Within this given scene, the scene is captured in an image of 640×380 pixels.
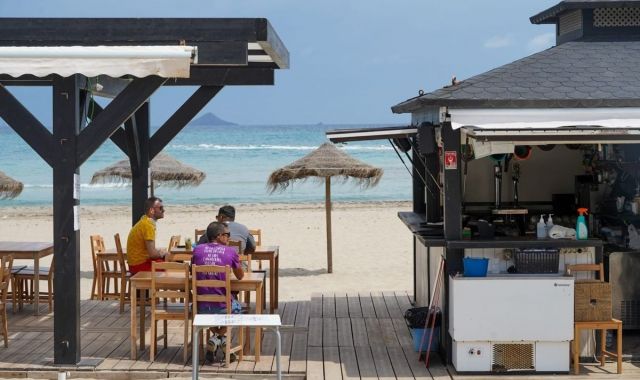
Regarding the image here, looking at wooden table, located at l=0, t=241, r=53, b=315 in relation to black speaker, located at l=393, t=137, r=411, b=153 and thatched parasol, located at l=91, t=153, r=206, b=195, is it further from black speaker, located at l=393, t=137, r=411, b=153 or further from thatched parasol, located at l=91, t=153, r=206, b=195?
thatched parasol, located at l=91, t=153, r=206, b=195

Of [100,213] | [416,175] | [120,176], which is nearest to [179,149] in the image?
[100,213]

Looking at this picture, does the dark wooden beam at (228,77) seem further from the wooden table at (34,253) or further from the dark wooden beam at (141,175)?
the wooden table at (34,253)

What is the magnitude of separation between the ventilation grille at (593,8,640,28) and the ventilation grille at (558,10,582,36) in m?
0.17

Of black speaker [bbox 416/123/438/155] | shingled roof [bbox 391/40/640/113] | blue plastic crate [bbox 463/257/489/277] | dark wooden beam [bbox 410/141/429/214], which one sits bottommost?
blue plastic crate [bbox 463/257/489/277]

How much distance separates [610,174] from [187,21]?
181 inches

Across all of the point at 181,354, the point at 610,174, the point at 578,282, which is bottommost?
the point at 181,354

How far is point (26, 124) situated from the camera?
791 centimetres

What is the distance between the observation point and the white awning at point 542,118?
25.7 feet

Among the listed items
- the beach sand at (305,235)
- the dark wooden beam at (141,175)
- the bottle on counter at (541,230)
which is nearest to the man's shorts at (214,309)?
the bottle on counter at (541,230)

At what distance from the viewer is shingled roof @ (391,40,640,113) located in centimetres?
791

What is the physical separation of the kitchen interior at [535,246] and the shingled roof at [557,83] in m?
0.36

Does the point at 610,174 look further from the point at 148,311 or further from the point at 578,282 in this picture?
the point at 148,311

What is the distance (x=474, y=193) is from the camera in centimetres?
1116

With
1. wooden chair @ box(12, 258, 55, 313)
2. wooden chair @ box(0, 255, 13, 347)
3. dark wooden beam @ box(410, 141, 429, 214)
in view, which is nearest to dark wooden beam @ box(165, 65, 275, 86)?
dark wooden beam @ box(410, 141, 429, 214)
